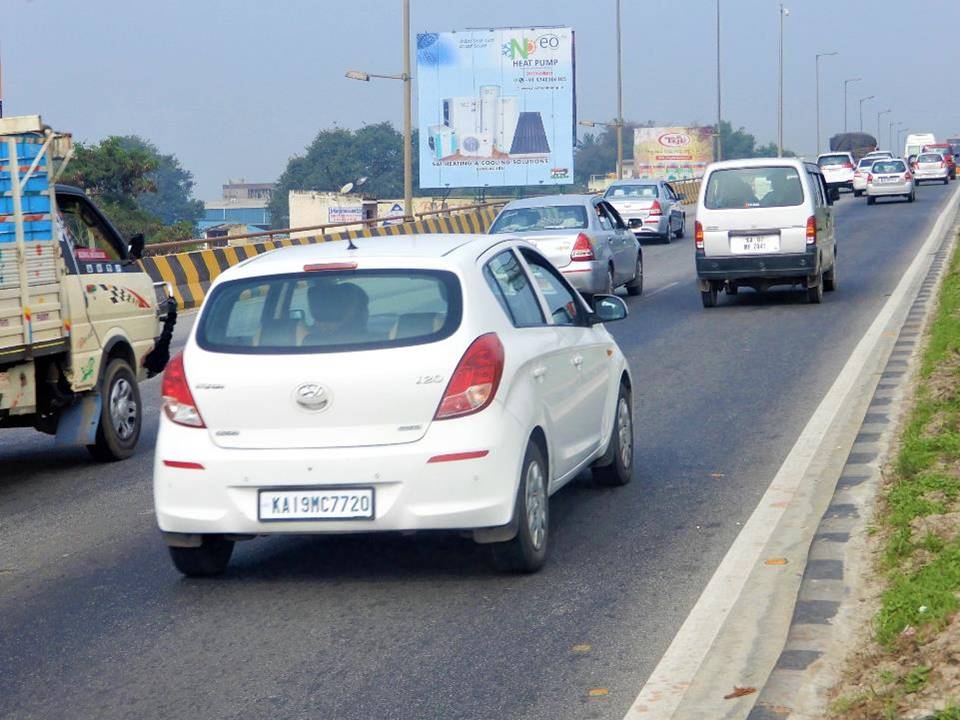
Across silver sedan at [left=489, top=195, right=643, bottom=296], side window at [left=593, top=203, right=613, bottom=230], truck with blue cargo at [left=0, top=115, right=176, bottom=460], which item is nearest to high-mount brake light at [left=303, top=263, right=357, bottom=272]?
truck with blue cargo at [left=0, top=115, right=176, bottom=460]

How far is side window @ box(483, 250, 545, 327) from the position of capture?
7.02 metres

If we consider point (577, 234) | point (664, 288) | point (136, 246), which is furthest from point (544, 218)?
point (136, 246)

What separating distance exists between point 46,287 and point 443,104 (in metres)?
59.7

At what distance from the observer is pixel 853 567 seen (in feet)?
21.5

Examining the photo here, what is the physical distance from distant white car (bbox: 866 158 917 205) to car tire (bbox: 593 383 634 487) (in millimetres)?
45740

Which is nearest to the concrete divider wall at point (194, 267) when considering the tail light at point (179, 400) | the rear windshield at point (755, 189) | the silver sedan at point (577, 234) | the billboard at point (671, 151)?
the silver sedan at point (577, 234)

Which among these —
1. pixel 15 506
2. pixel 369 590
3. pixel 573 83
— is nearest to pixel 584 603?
pixel 369 590

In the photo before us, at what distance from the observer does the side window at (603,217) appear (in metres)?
21.1

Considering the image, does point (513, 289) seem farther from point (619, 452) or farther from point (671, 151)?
point (671, 151)

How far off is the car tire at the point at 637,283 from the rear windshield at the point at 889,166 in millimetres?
31590

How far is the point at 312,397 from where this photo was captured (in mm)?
6383

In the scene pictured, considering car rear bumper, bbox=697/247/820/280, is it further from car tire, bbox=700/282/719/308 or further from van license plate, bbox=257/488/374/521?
van license plate, bbox=257/488/374/521

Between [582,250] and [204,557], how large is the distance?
13.6m

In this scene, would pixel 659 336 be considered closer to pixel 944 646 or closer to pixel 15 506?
pixel 15 506
